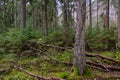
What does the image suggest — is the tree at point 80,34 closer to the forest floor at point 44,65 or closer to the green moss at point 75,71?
the green moss at point 75,71

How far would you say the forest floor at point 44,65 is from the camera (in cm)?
731

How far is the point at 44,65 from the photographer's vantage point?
30.1 feet

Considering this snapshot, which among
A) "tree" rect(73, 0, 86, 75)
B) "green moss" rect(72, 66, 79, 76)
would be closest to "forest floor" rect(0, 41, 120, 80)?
"green moss" rect(72, 66, 79, 76)

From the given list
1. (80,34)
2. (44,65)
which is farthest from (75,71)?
(44,65)

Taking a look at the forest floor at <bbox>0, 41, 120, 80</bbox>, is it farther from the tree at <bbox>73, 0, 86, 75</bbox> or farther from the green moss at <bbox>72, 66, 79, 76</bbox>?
the tree at <bbox>73, 0, 86, 75</bbox>

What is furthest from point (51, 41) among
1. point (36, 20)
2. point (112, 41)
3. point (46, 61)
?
point (36, 20)

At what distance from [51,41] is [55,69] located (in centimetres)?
402

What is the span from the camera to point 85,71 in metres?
7.17

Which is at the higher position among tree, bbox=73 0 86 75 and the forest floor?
tree, bbox=73 0 86 75

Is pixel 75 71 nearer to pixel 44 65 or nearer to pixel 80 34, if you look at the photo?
pixel 80 34

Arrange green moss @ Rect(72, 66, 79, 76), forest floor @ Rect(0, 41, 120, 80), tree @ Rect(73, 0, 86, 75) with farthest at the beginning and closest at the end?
forest floor @ Rect(0, 41, 120, 80) → green moss @ Rect(72, 66, 79, 76) → tree @ Rect(73, 0, 86, 75)

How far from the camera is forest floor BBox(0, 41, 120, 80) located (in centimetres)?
731

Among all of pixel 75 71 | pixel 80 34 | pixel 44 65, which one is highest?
pixel 80 34

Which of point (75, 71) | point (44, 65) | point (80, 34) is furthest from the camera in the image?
point (44, 65)
